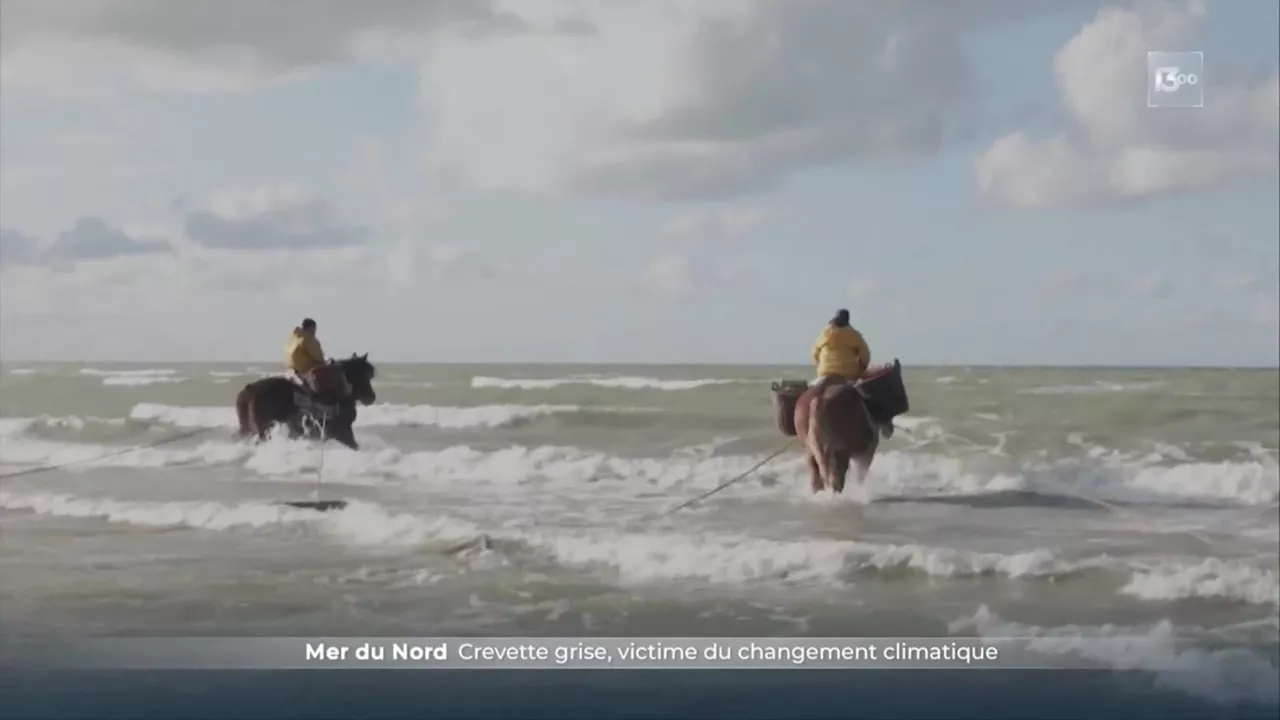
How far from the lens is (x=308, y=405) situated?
12.7 feet

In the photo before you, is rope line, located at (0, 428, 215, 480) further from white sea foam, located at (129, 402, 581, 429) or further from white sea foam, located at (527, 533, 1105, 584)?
white sea foam, located at (527, 533, 1105, 584)

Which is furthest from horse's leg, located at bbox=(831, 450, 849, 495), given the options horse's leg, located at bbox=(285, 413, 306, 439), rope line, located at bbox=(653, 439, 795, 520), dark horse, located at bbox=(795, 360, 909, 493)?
horse's leg, located at bbox=(285, 413, 306, 439)

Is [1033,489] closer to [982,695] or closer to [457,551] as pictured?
[982,695]

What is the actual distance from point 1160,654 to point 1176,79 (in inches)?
56.4

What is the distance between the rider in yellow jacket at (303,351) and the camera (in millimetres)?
3296

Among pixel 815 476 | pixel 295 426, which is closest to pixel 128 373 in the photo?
pixel 295 426

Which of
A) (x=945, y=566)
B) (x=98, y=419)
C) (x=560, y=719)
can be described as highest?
(x=98, y=419)

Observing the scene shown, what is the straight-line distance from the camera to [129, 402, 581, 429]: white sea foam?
3844 millimetres

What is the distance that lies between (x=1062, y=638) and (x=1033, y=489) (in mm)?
1332

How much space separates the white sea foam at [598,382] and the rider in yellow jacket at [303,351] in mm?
895

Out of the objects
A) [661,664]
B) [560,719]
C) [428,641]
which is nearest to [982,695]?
[661,664]

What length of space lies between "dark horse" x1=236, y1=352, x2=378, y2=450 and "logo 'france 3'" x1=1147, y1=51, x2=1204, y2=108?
2492 mm

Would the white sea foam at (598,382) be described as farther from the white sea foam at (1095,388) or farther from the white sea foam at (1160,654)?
the white sea foam at (1160,654)

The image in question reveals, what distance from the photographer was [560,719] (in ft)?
8.18
